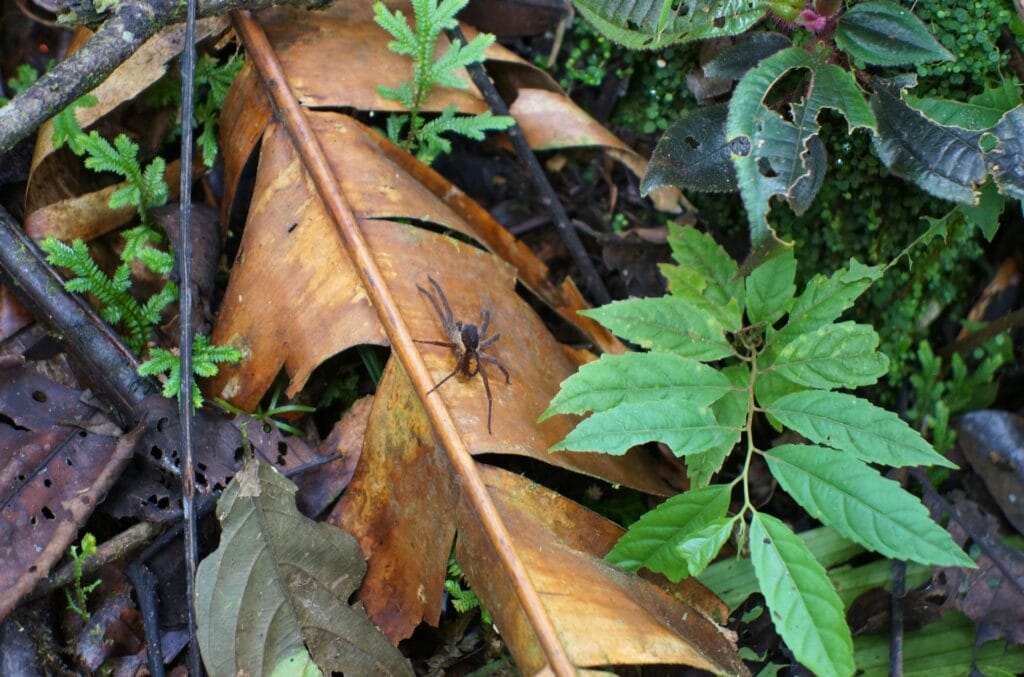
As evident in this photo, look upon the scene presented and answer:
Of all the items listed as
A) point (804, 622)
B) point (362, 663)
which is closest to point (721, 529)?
point (804, 622)

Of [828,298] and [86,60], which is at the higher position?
[86,60]

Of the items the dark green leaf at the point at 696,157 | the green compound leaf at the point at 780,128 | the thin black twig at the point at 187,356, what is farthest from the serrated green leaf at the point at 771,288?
the thin black twig at the point at 187,356

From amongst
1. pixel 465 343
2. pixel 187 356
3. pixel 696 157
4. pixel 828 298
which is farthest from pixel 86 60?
pixel 828 298

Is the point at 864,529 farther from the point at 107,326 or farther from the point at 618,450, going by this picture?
the point at 107,326

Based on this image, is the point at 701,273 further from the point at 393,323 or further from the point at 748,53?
the point at 393,323

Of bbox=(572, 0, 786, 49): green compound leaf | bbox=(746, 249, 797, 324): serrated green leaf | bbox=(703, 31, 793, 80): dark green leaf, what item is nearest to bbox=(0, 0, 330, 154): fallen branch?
bbox=(572, 0, 786, 49): green compound leaf

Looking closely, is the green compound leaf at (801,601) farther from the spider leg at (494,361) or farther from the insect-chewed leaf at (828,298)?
the spider leg at (494,361)
